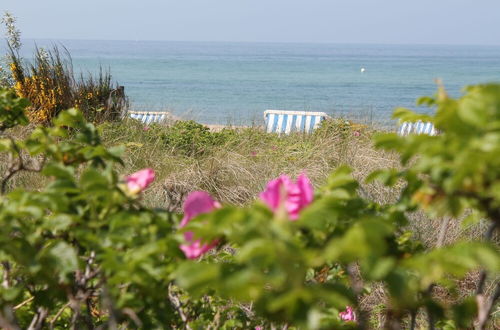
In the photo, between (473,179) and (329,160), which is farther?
(329,160)

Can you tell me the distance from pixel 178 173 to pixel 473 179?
183 inches

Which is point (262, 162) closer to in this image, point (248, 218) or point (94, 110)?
point (94, 110)

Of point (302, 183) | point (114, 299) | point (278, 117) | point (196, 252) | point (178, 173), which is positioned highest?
point (302, 183)

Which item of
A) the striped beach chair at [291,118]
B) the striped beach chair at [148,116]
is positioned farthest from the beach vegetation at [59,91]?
the striped beach chair at [291,118]

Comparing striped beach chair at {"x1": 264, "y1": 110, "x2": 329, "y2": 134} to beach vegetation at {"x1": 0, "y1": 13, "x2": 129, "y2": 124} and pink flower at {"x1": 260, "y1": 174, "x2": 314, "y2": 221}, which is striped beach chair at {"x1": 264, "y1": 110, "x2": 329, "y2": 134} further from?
pink flower at {"x1": 260, "y1": 174, "x2": 314, "y2": 221}

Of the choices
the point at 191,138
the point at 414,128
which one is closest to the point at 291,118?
the point at 414,128

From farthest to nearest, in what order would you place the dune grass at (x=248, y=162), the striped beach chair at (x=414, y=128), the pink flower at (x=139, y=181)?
the striped beach chair at (x=414, y=128), the dune grass at (x=248, y=162), the pink flower at (x=139, y=181)

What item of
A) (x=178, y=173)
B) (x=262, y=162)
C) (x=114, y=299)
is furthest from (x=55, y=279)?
(x=262, y=162)

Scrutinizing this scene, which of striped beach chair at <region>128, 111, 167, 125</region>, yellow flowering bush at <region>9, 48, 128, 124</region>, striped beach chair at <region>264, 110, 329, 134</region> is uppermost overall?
yellow flowering bush at <region>9, 48, 128, 124</region>

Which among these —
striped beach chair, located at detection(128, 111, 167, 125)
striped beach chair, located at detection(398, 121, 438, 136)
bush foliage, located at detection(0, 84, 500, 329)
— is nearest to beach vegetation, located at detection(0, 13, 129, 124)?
striped beach chair, located at detection(128, 111, 167, 125)

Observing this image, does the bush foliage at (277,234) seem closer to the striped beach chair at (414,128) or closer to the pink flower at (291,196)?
the pink flower at (291,196)

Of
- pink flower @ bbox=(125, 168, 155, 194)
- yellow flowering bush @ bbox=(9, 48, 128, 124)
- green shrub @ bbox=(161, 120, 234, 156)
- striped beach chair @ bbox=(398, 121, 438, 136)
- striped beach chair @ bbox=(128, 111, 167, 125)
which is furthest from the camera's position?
striped beach chair @ bbox=(128, 111, 167, 125)

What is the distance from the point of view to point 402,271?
2.65ft

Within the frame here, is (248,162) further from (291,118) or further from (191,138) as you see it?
(291,118)
